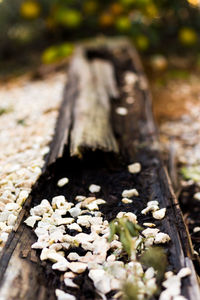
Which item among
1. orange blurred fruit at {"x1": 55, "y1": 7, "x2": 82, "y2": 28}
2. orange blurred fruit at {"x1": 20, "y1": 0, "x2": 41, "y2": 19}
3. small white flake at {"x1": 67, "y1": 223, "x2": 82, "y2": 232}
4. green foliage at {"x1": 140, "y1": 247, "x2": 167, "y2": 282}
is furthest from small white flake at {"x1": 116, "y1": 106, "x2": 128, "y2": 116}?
orange blurred fruit at {"x1": 20, "y1": 0, "x2": 41, "y2": 19}

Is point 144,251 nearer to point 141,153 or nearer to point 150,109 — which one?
point 141,153

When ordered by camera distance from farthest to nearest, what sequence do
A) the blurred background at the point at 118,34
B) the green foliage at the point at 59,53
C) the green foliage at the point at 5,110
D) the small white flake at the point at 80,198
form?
1. the green foliage at the point at 59,53
2. the blurred background at the point at 118,34
3. the green foliage at the point at 5,110
4. the small white flake at the point at 80,198

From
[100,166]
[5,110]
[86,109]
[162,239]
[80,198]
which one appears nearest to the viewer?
[162,239]

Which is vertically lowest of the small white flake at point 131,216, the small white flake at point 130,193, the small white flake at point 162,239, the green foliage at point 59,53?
the small white flake at point 162,239

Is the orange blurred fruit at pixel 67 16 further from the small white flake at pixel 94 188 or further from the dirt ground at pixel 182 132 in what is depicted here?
the small white flake at pixel 94 188

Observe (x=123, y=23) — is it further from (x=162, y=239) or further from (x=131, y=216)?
(x=162, y=239)

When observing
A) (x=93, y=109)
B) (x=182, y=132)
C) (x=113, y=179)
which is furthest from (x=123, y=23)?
(x=113, y=179)

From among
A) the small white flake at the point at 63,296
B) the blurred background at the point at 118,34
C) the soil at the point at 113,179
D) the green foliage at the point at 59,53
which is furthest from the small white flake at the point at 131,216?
the green foliage at the point at 59,53
